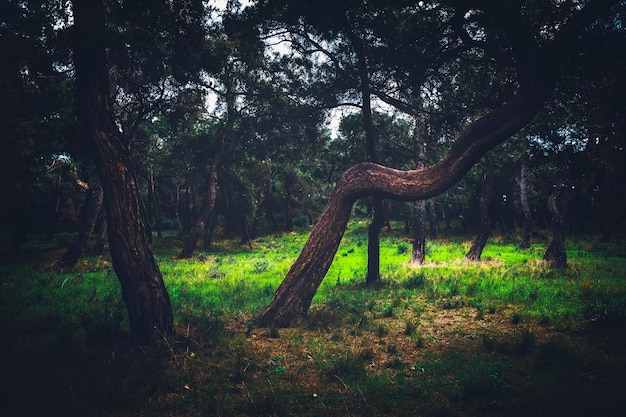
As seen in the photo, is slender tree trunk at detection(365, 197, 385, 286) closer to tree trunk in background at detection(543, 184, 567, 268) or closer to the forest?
the forest

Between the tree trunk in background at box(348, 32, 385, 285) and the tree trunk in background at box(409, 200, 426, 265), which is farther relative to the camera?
the tree trunk in background at box(409, 200, 426, 265)

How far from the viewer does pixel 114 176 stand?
6.24 m

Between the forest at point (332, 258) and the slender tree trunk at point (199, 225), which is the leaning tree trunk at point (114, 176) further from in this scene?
the slender tree trunk at point (199, 225)

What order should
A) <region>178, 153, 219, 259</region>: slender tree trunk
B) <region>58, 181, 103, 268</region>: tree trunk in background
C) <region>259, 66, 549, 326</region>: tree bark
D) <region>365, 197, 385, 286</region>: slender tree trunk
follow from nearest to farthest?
1. <region>259, 66, 549, 326</region>: tree bark
2. <region>365, 197, 385, 286</region>: slender tree trunk
3. <region>58, 181, 103, 268</region>: tree trunk in background
4. <region>178, 153, 219, 259</region>: slender tree trunk

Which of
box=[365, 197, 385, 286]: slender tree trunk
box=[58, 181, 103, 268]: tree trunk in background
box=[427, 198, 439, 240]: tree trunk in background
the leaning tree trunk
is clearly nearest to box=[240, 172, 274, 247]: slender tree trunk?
box=[427, 198, 439, 240]: tree trunk in background

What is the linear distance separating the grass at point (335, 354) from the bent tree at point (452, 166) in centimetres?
92

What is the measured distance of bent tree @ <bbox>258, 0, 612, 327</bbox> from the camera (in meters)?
5.89

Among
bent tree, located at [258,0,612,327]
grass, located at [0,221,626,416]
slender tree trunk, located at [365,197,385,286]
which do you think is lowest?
grass, located at [0,221,626,416]

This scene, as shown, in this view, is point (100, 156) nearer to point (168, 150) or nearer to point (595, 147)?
point (595, 147)

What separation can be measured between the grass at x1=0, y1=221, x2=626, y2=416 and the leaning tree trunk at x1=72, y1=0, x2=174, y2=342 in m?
0.84

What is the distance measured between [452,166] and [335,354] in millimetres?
4586

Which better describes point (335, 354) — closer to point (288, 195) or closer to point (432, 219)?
point (432, 219)

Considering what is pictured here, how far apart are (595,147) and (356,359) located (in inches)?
497

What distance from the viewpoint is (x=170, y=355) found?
19.9ft
